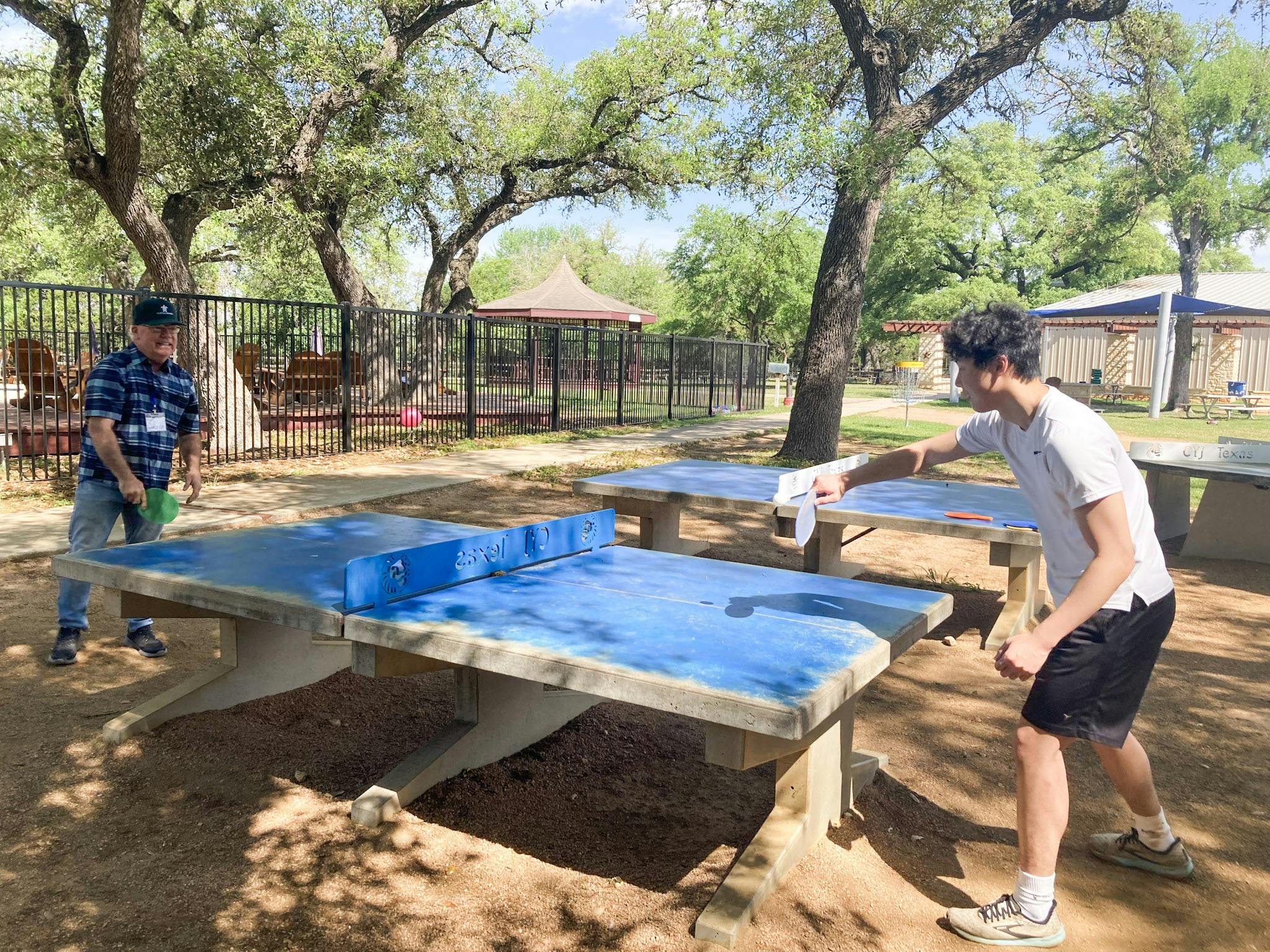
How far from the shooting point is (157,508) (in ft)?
15.0

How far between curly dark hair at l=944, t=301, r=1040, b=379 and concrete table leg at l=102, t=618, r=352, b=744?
9.19 ft

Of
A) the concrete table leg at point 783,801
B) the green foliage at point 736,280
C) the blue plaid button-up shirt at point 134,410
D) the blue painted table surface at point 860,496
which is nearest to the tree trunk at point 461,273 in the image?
the blue painted table surface at point 860,496

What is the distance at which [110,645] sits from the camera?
5125 millimetres

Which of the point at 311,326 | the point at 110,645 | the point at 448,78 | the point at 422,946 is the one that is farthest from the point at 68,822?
the point at 448,78

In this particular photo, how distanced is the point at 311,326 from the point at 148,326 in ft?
29.5

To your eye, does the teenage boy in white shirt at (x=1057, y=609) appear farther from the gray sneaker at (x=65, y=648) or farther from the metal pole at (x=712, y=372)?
the metal pole at (x=712, y=372)

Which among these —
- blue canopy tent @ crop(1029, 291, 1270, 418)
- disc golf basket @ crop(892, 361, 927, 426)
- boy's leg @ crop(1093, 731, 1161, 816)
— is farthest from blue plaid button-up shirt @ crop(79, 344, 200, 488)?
blue canopy tent @ crop(1029, 291, 1270, 418)

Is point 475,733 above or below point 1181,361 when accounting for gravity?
below

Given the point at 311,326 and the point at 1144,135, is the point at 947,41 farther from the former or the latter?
the point at 311,326

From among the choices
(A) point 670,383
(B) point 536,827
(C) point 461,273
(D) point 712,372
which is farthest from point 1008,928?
(D) point 712,372

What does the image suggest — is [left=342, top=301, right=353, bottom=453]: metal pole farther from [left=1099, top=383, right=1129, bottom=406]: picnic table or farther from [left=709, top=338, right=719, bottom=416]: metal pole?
[left=1099, top=383, right=1129, bottom=406]: picnic table

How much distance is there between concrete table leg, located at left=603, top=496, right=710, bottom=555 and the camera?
6.63 metres

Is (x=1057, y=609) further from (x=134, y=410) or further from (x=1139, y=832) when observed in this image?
(x=134, y=410)

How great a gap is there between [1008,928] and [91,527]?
4.20 meters
